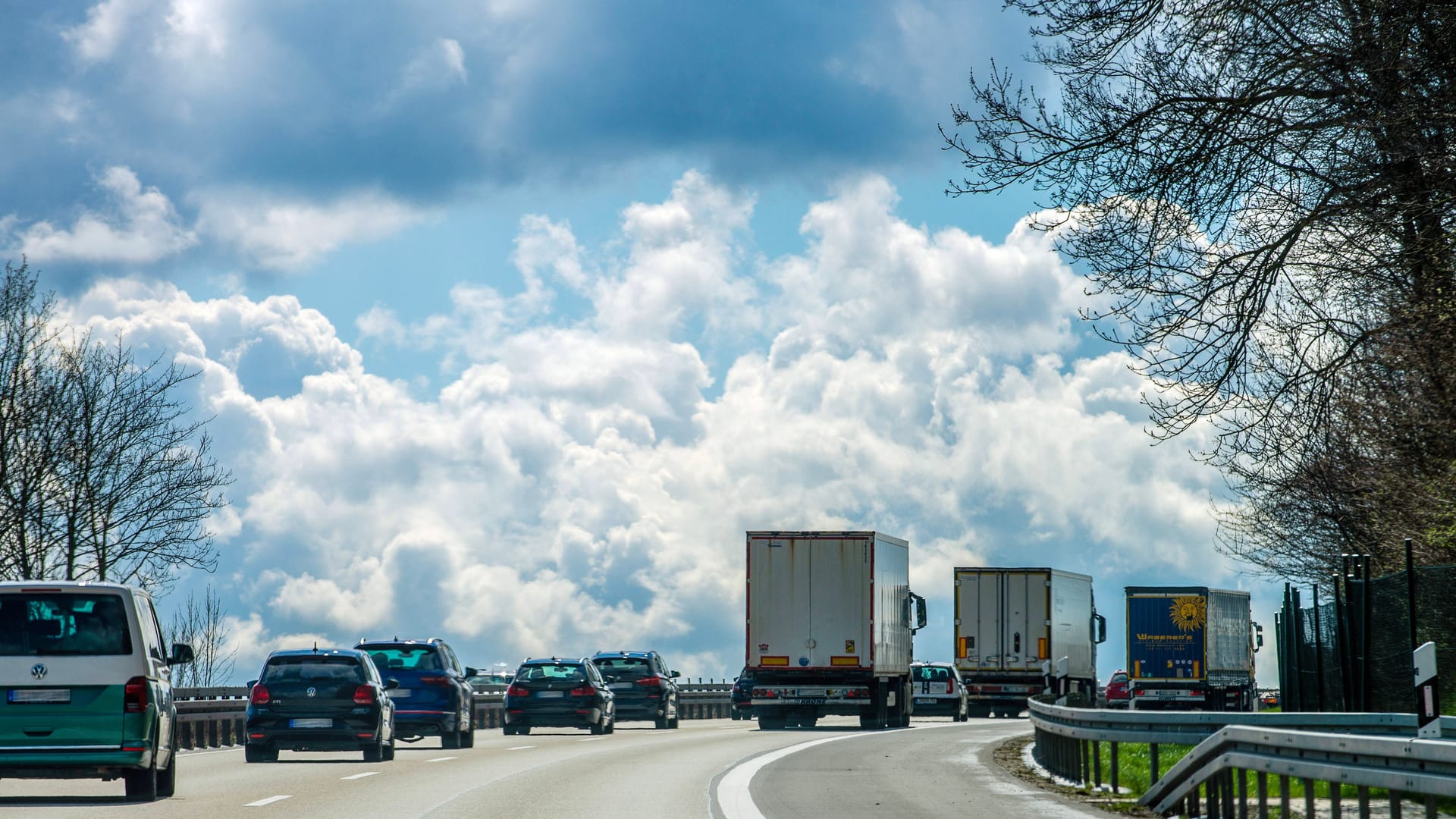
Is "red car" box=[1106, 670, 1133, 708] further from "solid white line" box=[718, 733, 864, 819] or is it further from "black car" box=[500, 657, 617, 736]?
"solid white line" box=[718, 733, 864, 819]

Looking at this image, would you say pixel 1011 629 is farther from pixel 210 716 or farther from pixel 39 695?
pixel 39 695

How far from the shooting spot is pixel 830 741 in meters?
28.6

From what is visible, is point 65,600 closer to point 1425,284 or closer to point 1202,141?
point 1202,141

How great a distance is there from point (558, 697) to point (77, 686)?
1895 centimetres

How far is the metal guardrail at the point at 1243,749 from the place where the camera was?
922 centimetres

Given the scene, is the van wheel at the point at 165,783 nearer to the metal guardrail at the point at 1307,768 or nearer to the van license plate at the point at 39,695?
the van license plate at the point at 39,695

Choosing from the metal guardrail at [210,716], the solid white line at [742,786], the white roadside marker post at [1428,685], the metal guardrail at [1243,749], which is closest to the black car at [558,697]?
the metal guardrail at [210,716]

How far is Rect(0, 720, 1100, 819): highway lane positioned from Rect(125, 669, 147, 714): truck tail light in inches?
31.9

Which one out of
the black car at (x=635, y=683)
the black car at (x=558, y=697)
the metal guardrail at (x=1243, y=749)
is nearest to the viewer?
the metal guardrail at (x=1243, y=749)

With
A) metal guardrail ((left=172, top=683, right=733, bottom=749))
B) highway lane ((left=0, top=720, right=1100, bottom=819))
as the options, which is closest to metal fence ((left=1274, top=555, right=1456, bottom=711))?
highway lane ((left=0, top=720, right=1100, bottom=819))

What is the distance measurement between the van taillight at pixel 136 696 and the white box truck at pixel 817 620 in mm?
19606

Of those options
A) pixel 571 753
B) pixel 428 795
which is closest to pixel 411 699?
pixel 571 753

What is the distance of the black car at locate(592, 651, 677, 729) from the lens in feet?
128

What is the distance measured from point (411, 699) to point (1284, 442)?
13.7 m
